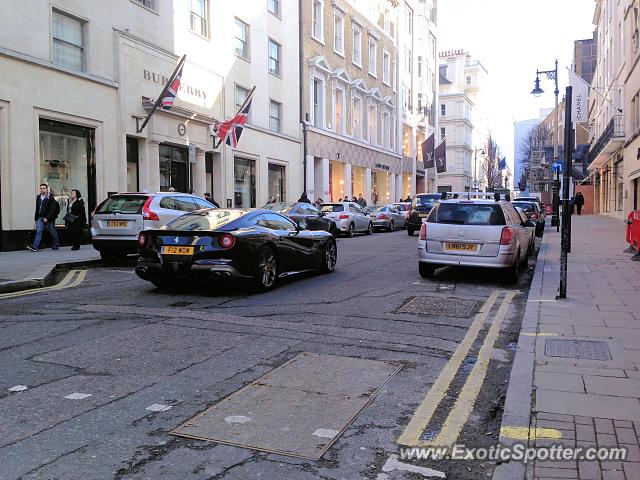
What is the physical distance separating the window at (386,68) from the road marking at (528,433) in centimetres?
4564

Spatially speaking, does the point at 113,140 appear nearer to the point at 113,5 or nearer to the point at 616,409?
the point at 113,5

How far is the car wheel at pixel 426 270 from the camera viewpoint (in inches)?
428

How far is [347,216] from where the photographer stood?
76.6ft

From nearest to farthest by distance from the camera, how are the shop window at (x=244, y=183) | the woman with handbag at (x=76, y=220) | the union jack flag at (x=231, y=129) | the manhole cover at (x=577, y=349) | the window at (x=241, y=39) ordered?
the manhole cover at (x=577, y=349) → the woman with handbag at (x=76, y=220) → the union jack flag at (x=231, y=129) → the window at (x=241, y=39) → the shop window at (x=244, y=183)

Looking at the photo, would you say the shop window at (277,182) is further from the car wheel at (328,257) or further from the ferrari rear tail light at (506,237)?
the ferrari rear tail light at (506,237)

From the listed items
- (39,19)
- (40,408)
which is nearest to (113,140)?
(39,19)

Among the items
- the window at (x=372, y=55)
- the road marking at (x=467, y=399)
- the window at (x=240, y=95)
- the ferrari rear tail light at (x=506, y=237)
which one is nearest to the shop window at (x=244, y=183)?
the window at (x=240, y=95)

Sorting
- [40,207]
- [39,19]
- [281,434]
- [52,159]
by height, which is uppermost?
[39,19]

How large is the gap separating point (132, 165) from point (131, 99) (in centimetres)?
232

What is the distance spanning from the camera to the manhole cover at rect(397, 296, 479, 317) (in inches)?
304

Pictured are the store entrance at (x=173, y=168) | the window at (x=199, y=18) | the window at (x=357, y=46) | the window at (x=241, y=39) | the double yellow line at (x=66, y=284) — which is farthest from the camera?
the window at (x=357, y=46)

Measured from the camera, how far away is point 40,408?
157 inches

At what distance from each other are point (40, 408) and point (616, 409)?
3935 millimetres

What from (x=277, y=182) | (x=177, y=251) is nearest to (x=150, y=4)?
(x=277, y=182)
